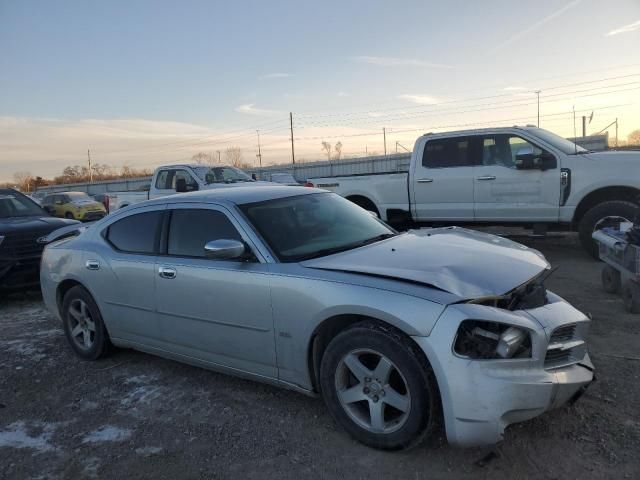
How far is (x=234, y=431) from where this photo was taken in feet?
11.4

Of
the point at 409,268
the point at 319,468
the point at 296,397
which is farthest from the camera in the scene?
the point at 296,397

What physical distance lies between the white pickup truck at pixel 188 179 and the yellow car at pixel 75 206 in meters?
10.9

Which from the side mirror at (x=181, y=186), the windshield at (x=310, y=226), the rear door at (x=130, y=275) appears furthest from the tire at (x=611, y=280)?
the side mirror at (x=181, y=186)

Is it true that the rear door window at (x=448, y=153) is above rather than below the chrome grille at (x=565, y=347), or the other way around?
above

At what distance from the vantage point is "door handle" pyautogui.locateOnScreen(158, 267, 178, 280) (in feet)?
13.5

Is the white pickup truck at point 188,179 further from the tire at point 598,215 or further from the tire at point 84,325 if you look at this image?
the tire at point 84,325

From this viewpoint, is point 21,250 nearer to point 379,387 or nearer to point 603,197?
point 379,387

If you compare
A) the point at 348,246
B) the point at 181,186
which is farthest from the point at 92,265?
the point at 181,186

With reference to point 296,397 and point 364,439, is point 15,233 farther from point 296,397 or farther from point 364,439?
point 364,439

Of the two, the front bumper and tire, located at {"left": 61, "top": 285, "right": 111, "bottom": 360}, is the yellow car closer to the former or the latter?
tire, located at {"left": 61, "top": 285, "right": 111, "bottom": 360}

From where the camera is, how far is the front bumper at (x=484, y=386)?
270 centimetres

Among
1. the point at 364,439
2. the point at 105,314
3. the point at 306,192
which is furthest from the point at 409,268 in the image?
the point at 105,314

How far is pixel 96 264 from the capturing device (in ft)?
15.7

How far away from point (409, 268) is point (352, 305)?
1.41ft
